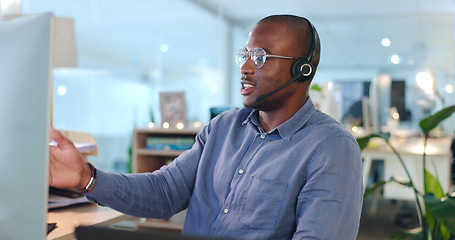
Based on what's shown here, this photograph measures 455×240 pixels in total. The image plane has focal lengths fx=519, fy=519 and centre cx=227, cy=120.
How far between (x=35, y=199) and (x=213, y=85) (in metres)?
7.28

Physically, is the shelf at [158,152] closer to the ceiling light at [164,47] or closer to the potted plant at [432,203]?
the potted plant at [432,203]

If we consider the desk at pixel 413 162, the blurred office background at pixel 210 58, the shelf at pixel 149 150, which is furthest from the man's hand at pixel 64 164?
the desk at pixel 413 162

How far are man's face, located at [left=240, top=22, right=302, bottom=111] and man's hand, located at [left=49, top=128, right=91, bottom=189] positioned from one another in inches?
17.5

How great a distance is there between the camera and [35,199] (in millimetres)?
A: 687

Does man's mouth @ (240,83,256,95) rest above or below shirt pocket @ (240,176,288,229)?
above

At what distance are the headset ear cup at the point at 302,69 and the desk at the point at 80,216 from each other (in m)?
0.63

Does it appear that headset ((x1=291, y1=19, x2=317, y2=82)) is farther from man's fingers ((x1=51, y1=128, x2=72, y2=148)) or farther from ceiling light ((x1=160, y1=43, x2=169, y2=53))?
ceiling light ((x1=160, y1=43, x2=169, y2=53))

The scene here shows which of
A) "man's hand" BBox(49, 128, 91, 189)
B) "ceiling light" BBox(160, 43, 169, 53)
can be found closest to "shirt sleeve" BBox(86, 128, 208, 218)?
"man's hand" BBox(49, 128, 91, 189)

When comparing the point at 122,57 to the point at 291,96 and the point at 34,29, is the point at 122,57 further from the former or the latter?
the point at 34,29

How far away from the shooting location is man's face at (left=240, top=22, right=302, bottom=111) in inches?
50.0

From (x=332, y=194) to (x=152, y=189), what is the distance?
0.49 m

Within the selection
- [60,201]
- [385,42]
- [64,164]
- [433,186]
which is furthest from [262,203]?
[385,42]

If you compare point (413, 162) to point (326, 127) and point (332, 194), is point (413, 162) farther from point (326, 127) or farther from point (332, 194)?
point (332, 194)

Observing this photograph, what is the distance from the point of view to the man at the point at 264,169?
3.53 ft
